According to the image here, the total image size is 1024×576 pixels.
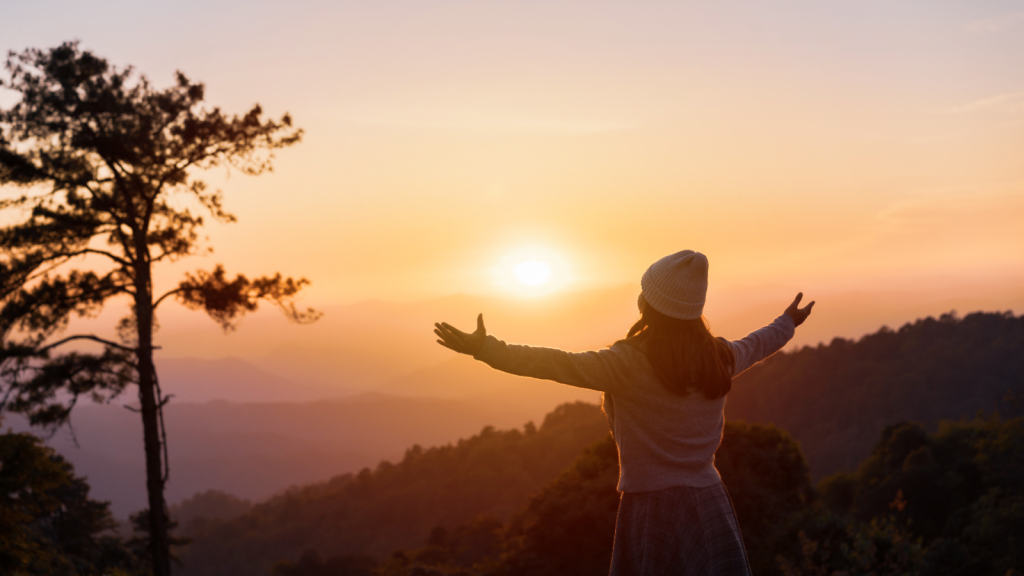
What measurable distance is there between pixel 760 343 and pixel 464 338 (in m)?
1.72

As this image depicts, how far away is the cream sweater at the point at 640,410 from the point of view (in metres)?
2.40

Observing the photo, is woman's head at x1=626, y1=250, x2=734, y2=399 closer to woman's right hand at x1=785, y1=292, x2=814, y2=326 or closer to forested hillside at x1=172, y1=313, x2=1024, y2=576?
woman's right hand at x1=785, y1=292, x2=814, y2=326

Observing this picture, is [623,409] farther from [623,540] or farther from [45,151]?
[45,151]

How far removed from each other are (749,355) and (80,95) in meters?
12.2

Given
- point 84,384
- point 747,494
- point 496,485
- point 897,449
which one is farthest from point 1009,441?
point 496,485

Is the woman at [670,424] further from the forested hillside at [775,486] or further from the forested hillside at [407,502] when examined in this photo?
the forested hillside at [407,502]

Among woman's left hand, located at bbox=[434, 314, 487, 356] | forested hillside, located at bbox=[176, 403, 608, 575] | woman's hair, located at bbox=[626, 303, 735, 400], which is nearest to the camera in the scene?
woman's left hand, located at bbox=[434, 314, 487, 356]

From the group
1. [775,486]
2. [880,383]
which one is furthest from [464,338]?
[880,383]

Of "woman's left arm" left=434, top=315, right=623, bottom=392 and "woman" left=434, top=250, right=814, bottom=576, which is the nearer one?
"woman's left arm" left=434, top=315, right=623, bottom=392

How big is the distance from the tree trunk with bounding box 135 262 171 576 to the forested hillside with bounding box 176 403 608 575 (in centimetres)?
4016

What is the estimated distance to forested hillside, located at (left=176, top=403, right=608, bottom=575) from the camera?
5434cm

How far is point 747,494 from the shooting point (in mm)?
13930

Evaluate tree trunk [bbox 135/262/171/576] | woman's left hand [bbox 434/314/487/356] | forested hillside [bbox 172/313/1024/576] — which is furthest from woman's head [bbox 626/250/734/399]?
tree trunk [bbox 135/262/171/576]

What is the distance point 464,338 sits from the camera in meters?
2.37
